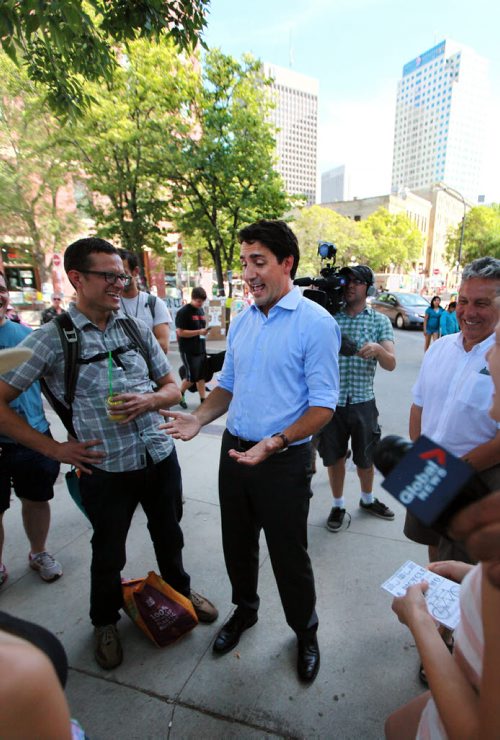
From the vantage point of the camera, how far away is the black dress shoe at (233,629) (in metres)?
2.10

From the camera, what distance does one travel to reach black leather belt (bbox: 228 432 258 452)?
6.29 feet

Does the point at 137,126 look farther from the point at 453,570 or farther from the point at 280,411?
the point at 453,570

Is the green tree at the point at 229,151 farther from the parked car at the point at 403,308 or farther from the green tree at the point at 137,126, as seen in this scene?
the parked car at the point at 403,308

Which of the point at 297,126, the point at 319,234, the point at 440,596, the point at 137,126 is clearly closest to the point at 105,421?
the point at 440,596

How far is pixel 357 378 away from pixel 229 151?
11988 mm

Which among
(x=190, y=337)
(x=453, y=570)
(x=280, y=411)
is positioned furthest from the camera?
(x=190, y=337)

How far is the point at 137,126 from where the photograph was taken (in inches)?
515

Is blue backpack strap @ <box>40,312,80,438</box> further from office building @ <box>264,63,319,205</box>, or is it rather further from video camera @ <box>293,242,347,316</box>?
office building @ <box>264,63,319,205</box>

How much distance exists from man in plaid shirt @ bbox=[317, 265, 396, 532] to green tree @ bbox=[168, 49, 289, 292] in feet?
36.6

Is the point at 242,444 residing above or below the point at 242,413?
below

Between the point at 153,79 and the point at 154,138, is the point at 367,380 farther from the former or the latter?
the point at 153,79

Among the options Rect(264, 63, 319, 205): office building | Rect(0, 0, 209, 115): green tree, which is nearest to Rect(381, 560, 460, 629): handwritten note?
Rect(0, 0, 209, 115): green tree

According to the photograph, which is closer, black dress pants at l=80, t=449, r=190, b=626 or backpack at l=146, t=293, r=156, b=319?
black dress pants at l=80, t=449, r=190, b=626

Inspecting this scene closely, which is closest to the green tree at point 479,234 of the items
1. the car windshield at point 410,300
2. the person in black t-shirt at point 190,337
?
the car windshield at point 410,300
